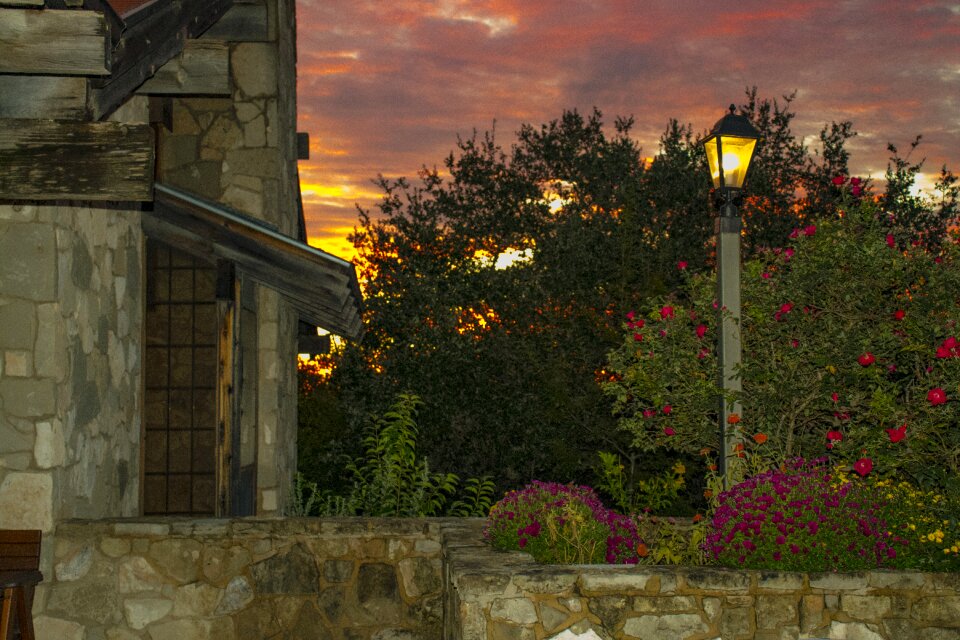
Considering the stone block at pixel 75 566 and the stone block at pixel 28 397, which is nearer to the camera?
the stone block at pixel 28 397

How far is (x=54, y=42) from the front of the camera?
5.27 m

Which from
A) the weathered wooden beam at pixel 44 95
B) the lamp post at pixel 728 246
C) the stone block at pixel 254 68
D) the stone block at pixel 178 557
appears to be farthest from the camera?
the stone block at pixel 254 68

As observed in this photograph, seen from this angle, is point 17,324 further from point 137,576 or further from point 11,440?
point 137,576

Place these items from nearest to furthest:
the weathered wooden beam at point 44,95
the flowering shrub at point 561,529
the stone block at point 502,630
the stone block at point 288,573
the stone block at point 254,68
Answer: the weathered wooden beam at point 44,95 < the stone block at point 502,630 < the flowering shrub at point 561,529 < the stone block at point 288,573 < the stone block at point 254,68

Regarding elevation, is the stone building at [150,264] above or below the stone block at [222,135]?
below

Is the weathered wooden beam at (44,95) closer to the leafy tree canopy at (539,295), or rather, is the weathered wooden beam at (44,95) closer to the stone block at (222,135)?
the stone block at (222,135)

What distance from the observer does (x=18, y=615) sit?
6992mm

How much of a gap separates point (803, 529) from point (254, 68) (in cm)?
780

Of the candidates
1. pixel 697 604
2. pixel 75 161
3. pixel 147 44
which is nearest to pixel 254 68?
pixel 147 44

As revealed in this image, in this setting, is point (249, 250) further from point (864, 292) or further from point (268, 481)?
point (864, 292)

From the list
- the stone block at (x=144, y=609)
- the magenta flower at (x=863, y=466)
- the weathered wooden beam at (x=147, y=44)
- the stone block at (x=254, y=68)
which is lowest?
the stone block at (x=144, y=609)

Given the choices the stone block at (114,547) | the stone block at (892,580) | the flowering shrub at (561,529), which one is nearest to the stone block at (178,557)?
the stone block at (114,547)

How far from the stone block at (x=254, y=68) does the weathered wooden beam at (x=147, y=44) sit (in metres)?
1.60

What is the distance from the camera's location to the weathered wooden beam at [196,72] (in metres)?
9.83
